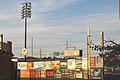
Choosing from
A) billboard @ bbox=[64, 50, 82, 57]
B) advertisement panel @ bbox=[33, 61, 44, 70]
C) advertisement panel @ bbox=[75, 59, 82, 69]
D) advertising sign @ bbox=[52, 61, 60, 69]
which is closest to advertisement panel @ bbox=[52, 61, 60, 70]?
advertising sign @ bbox=[52, 61, 60, 69]

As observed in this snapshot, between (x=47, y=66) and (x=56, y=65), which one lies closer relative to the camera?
(x=56, y=65)

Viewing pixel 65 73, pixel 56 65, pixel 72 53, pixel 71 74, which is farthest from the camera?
pixel 72 53

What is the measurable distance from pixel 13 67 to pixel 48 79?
2805 cm

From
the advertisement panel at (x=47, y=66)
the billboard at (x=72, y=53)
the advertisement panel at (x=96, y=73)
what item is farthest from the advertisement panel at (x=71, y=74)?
the billboard at (x=72, y=53)

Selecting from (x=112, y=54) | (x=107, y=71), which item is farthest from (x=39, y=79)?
(x=112, y=54)

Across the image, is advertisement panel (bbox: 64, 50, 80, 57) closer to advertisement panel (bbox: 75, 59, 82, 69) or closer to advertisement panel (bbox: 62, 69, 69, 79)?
advertisement panel (bbox: 62, 69, 69, 79)

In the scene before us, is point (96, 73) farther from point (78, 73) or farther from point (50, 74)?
point (50, 74)

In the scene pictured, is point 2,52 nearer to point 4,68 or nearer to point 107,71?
point 4,68

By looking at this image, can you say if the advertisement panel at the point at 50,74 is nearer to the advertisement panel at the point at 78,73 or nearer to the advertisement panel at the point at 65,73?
the advertisement panel at the point at 65,73

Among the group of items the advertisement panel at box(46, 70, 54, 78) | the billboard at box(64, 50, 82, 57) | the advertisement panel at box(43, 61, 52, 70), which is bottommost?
the advertisement panel at box(46, 70, 54, 78)

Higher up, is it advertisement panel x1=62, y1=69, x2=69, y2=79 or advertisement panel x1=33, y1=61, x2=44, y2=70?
advertisement panel x1=33, y1=61, x2=44, y2=70

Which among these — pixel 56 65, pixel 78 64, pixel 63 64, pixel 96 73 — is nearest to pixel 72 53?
pixel 56 65

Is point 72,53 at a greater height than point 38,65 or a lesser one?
greater

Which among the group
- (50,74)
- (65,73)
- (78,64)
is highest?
(78,64)
